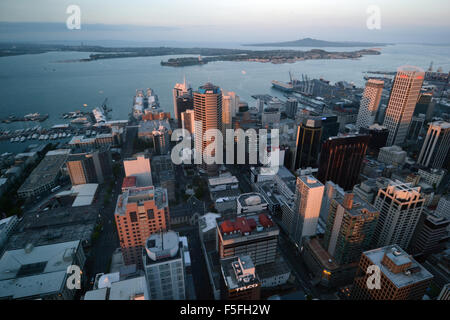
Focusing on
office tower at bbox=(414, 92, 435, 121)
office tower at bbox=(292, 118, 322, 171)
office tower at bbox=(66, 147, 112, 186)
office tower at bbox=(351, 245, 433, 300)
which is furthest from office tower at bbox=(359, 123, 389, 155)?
office tower at bbox=(66, 147, 112, 186)

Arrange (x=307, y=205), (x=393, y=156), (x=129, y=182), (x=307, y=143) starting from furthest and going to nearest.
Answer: (x=393, y=156)
(x=307, y=143)
(x=129, y=182)
(x=307, y=205)

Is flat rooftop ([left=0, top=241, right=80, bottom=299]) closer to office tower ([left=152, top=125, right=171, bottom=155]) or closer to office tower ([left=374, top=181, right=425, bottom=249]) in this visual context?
office tower ([left=152, top=125, right=171, bottom=155])

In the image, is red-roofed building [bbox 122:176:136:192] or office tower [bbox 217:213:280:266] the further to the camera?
red-roofed building [bbox 122:176:136:192]

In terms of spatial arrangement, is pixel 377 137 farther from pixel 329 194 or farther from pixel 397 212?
pixel 397 212

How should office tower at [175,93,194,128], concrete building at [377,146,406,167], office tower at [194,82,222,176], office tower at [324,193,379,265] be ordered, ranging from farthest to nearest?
office tower at [175,93,194,128]
concrete building at [377,146,406,167]
office tower at [194,82,222,176]
office tower at [324,193,379,265]

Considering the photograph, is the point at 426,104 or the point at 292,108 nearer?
the point at 426,104

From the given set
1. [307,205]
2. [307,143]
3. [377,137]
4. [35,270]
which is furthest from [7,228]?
[377,137]
